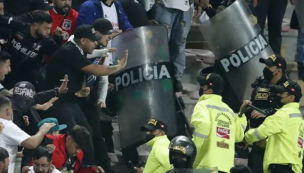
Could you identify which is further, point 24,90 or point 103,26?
point 103,26

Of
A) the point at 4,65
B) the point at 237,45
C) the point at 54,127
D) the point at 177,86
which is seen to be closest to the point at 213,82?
the point at 177,86

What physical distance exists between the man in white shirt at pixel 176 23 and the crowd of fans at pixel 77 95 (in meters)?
0.02

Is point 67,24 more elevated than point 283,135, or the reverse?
point 67,24

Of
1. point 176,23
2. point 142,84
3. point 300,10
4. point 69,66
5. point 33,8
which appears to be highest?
point 33,8

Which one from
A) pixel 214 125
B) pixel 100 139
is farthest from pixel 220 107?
pixel 100 139

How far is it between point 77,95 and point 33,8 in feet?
4.71

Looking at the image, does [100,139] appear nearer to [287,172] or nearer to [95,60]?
[95,60]

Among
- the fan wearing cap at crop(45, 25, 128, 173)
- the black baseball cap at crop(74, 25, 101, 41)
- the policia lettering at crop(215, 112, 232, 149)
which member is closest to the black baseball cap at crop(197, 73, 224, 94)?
the policia lettering at crop(215, 112, 232, 149)

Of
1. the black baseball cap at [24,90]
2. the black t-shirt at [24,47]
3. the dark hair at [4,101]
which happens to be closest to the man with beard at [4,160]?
the dark hair at [4,101]

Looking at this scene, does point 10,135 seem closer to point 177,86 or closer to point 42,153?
point 42,153

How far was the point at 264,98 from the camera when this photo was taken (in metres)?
15.4

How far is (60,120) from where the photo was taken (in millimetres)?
14578

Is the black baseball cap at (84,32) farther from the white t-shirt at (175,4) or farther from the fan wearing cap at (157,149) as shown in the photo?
the white t-shirt at (175,4)

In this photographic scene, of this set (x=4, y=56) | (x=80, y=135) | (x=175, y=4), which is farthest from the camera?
(x=175, y=4)
